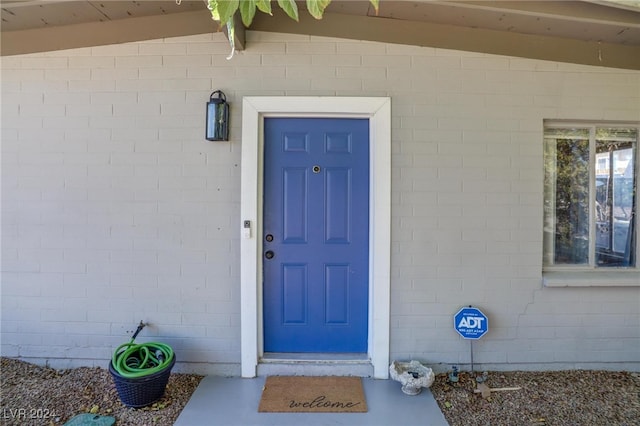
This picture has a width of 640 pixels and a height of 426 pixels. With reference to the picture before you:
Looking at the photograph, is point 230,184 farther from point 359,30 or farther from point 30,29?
point 30,29

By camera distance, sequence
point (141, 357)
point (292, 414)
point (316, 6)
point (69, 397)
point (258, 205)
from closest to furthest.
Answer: point (316, 6)
point (292, 414)
point (69, 397)
point (141, 357)
point (258, 205)

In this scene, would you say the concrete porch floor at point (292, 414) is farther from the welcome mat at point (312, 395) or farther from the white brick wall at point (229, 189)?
the white brick wall at point (229, 189)

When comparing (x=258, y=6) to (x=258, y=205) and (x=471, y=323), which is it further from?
(x=471, y=323)

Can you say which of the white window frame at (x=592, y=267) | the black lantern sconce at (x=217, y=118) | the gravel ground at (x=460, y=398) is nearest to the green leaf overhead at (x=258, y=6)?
the black lantern sconce at (x=217, y=118)

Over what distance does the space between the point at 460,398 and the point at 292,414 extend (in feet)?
4.13

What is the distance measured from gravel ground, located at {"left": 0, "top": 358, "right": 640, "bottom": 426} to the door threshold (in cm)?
58

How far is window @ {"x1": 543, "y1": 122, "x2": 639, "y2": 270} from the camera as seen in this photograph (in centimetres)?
305

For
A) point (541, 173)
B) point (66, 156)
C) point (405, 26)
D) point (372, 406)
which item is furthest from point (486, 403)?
point (66, 156)

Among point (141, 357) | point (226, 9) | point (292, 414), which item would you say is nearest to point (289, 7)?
point (226, 9)

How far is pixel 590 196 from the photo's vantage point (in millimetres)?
3061

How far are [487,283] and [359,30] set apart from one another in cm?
234

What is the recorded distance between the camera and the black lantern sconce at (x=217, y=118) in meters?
2.79

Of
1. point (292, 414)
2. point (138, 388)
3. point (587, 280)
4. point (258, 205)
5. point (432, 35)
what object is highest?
point (432, 35)

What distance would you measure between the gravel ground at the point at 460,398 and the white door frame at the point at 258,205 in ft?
1.72
